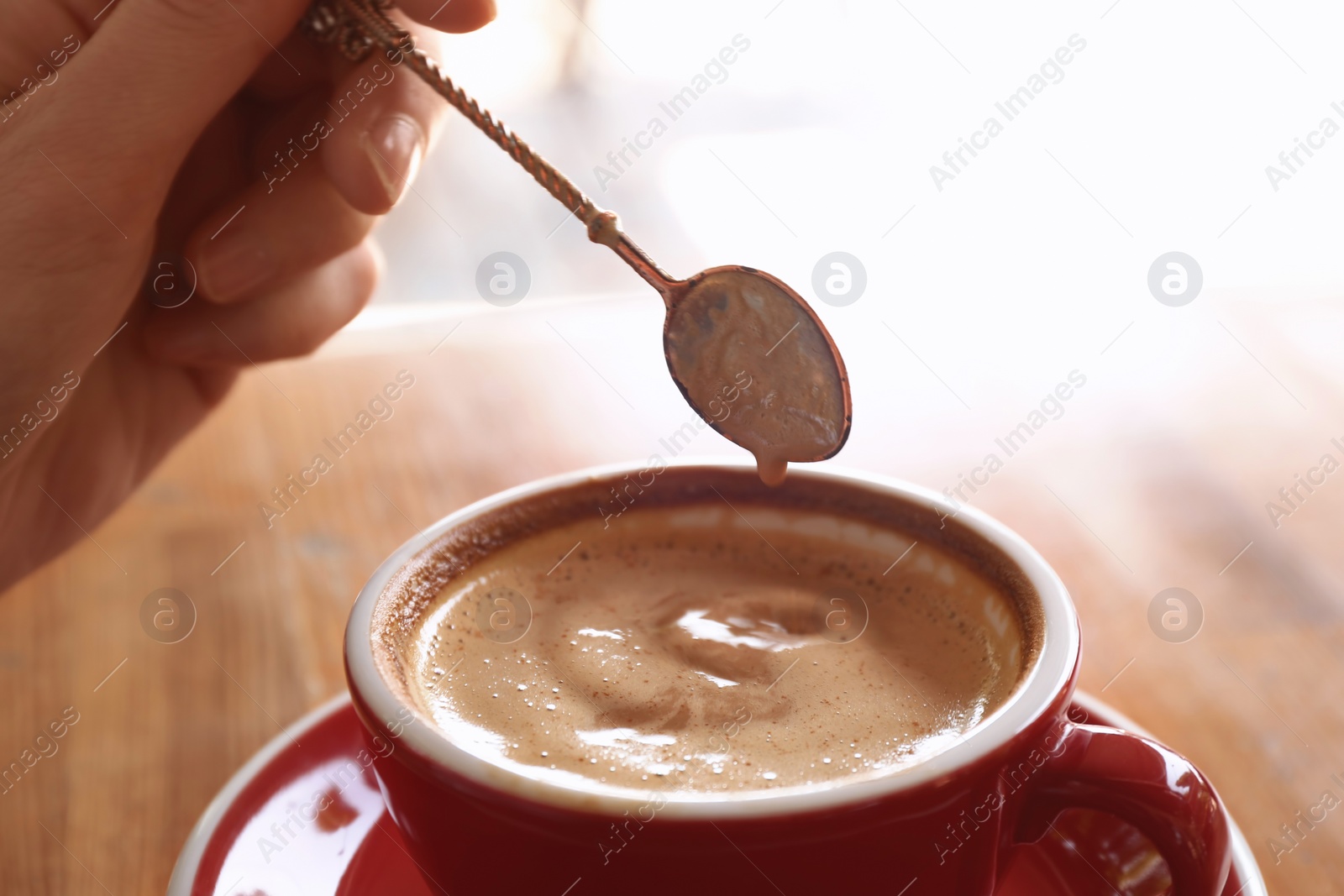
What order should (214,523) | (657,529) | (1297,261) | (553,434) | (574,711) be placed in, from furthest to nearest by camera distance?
(1297,261), (553,434), (214,523), (657,529), (574,711)

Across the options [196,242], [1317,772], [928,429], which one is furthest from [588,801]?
[928,429]

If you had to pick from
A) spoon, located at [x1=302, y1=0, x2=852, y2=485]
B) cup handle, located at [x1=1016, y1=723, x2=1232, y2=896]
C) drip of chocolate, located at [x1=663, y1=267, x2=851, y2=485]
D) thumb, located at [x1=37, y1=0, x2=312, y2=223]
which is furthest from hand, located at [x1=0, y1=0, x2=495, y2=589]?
cup handle, located at [x1=1016, y1=723, x2=1232, y2=896]

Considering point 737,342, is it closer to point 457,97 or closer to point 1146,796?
point 457,97

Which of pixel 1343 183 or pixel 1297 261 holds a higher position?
pixel 1343 183

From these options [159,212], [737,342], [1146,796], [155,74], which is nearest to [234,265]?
[159,212]

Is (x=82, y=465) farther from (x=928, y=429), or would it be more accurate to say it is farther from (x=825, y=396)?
(x=928, y=429)

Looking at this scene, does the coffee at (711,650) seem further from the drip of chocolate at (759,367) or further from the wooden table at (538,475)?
the wooden table at (538,475)
